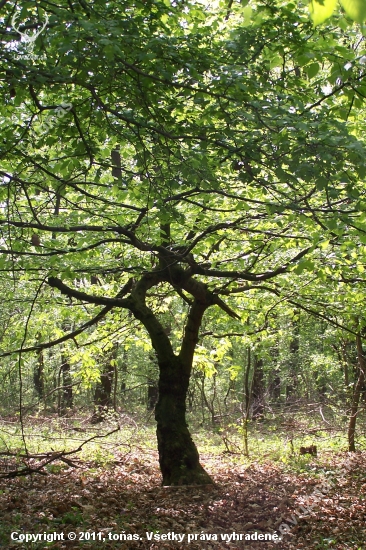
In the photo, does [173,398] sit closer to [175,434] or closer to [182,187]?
[175,434]

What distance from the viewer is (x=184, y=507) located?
6.93 m

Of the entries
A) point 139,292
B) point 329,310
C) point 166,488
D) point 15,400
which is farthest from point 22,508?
point 15,400

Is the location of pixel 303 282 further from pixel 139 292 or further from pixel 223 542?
pixel 223 542

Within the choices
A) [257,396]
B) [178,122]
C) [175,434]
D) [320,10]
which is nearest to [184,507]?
[175,434]

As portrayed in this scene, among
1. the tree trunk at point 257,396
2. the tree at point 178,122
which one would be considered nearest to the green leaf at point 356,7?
the tree at point 178,122

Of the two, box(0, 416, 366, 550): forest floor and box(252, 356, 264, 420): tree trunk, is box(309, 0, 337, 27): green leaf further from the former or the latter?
box(252, 356, 264, 420): tree trunk

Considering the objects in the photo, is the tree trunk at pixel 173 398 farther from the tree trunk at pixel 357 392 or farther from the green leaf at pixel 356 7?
the green leaf at pixel 356 7

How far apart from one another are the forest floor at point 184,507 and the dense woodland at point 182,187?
0.10 meters

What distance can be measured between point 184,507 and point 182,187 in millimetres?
4586

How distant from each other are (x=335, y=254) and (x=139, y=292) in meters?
3.75

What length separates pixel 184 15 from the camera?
213 inches

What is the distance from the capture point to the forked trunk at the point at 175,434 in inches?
321

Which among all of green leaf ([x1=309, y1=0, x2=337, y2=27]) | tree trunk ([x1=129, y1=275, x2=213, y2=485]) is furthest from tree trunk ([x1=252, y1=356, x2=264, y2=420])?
green leaf ([x1=309, y1=0, x2=337, y2=27])

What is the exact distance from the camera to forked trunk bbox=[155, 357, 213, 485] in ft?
26.8
